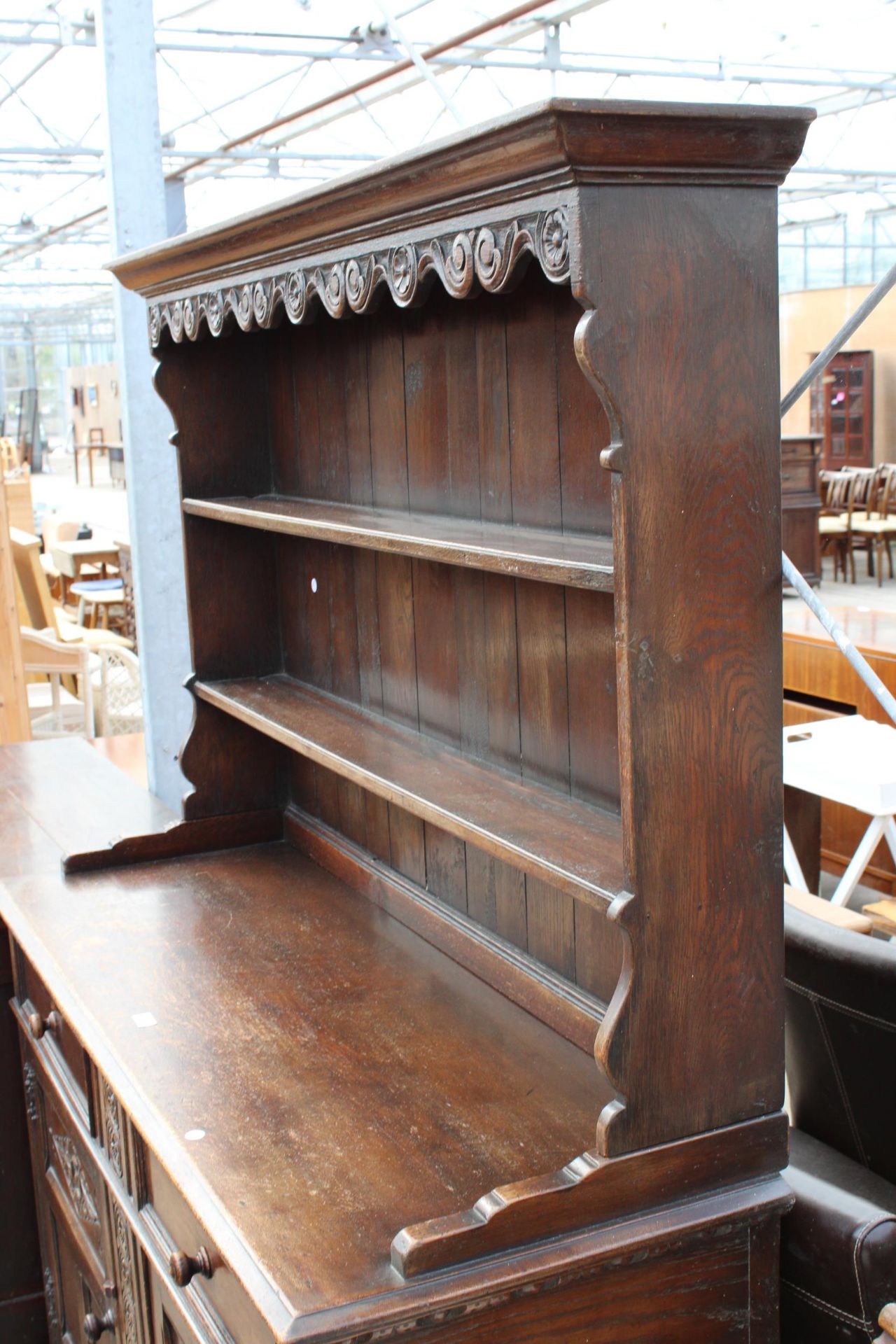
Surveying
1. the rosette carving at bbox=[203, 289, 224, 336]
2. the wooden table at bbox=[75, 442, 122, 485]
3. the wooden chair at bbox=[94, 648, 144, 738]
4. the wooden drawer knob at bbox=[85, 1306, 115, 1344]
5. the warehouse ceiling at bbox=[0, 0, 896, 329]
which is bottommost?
the wooden drawer knob at bbox=[85, 1306, 115, 1344]

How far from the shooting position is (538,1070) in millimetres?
1648

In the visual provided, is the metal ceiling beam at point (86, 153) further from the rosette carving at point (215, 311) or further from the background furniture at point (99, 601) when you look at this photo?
the rosette carving at point (215, 311)

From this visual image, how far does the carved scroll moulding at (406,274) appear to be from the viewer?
1186 millimetres

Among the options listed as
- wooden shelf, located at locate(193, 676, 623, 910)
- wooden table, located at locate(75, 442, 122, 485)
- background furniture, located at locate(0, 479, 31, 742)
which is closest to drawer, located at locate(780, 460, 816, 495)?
background furniture, located at locate(0, 479, 31, 742)

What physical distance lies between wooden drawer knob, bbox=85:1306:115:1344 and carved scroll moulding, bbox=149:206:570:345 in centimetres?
149

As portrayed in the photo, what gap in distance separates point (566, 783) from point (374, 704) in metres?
0.60

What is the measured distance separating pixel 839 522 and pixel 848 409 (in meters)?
3.06

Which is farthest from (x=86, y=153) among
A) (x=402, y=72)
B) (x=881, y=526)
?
(x=881, y=526)

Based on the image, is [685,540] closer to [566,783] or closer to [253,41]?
[566,783]

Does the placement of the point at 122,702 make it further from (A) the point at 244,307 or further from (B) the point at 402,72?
(A) the point at 244,307

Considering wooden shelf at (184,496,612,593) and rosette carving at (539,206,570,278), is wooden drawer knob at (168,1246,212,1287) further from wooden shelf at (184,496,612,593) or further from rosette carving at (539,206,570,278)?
rosette carving at (539,206,570,278)

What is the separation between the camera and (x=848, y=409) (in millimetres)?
14648

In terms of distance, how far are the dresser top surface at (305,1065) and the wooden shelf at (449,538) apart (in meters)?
0.61

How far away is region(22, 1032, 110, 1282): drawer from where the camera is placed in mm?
2125
